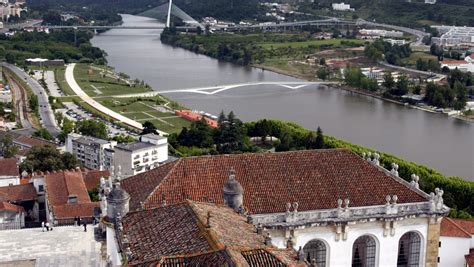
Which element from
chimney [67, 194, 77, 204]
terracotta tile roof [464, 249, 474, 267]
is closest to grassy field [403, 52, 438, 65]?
chimney [67, 194, 77, 204]

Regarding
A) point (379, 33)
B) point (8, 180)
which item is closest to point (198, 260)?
point (8, 180)

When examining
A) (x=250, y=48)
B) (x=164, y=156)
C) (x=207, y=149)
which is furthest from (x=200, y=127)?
(x=250, y=48)

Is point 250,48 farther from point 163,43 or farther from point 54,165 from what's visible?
point 54,165

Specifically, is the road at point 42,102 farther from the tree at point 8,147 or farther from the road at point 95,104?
the tree at point 8,147

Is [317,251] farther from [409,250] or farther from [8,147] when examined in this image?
[8,147]

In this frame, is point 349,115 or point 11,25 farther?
point 11,25

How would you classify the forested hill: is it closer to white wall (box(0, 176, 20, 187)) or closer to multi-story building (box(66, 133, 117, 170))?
multi-story building (box(66, 133, 117, 170))

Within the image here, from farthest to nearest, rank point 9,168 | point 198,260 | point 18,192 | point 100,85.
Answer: point 100,85
point 9,168
point 18,192
point 198,260
